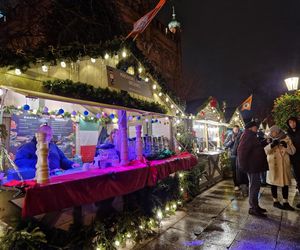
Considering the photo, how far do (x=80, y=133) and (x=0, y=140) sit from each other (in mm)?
4888

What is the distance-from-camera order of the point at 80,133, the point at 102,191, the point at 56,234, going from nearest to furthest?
the point at 56,234, the point at 102,191, the point at 80,133

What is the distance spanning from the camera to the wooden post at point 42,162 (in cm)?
267

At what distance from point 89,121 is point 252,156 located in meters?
4.81

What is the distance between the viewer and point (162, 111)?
17.9ft

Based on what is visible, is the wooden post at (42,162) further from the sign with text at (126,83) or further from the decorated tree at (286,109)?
the decorated tree at (286,109)

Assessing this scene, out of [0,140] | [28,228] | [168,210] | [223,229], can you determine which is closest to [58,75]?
[0,140]

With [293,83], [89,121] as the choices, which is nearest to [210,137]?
[293,83]

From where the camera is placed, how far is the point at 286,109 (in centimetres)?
743

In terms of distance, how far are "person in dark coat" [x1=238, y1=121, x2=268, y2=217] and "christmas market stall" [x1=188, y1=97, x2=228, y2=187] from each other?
2.39 m

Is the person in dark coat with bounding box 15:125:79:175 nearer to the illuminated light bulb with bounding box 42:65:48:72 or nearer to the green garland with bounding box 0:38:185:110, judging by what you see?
the illuminated light bulb with bounding box 42:65:48:72

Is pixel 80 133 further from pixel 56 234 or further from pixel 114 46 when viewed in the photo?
pixel 56 234

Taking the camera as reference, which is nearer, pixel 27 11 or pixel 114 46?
pixel 114 46

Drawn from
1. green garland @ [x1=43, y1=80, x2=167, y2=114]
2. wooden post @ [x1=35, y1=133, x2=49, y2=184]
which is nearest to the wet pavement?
wooden post @ [x1=35, y1=133, x2=49, y2=184]

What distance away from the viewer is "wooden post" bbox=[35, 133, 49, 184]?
2.67m
